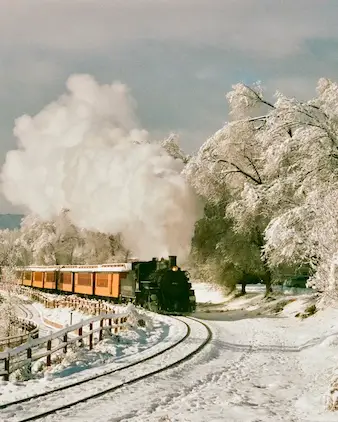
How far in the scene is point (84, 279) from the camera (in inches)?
1460

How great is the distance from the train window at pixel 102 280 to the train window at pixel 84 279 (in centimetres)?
152

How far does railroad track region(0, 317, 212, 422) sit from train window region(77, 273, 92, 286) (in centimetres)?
2049

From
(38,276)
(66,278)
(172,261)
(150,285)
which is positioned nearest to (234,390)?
(150,285)

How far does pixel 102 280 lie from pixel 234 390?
78.6 feet

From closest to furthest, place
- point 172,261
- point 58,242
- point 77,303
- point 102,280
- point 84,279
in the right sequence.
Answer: point 172,261 → point 77,303 → point 102,280 → point 84,279 → point 58,242

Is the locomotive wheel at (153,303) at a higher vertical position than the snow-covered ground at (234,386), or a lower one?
higher

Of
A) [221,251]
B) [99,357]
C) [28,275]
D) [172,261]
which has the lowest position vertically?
[99,357]

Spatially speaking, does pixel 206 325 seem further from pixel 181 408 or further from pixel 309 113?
pixel 181 408

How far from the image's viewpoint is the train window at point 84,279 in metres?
35.8

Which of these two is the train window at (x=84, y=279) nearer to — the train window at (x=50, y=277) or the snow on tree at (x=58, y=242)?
the train window at (x=50, y=277)

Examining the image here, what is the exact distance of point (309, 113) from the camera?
73.4ft

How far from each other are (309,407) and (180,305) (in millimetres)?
18685

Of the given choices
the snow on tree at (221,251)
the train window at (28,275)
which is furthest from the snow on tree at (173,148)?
the train window at (28,275)

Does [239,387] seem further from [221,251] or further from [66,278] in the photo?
[66,278]
